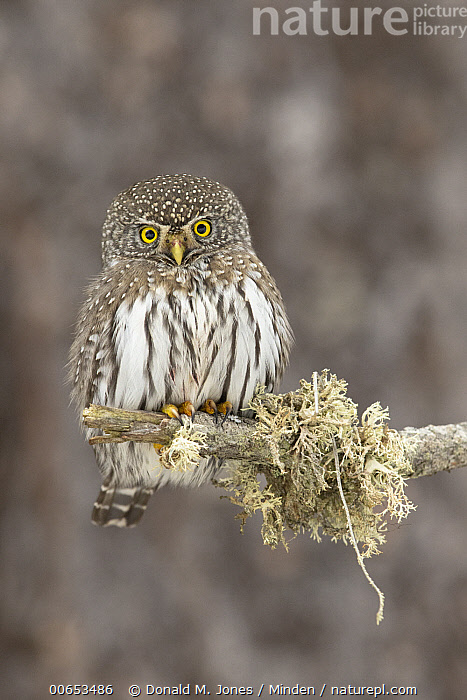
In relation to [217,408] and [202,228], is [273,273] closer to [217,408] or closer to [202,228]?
[202,228]

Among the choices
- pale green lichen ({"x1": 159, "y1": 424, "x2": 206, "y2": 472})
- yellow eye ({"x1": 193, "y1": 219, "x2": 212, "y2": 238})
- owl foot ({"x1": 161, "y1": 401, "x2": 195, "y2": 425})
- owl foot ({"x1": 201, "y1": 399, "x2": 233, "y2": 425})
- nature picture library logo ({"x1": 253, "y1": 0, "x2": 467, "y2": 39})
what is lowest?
pale green lichen ({"x1": 159, "y1": 424, "x2": 206, "y2": 472})

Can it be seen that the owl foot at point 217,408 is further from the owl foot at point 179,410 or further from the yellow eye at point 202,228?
the yellow eye at point 202,228

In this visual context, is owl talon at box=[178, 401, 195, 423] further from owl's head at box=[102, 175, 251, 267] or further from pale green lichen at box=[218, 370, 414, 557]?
owl's head at box=[102, 175, 251, 267]

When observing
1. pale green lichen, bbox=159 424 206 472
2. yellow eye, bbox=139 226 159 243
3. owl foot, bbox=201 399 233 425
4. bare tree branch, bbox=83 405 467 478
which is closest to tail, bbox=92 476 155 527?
owl foot, bbox=201 399 233 425

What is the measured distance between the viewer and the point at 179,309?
2.63m

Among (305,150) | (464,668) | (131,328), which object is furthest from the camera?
(305,150)

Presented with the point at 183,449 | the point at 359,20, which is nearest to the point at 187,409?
the point at 183,449

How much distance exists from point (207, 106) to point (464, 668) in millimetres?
3634

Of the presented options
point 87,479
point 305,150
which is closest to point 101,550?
point 87,479

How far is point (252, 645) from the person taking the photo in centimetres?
390

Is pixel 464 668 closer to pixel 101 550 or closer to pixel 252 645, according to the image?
pixel 252 645

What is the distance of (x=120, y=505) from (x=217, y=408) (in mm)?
1025

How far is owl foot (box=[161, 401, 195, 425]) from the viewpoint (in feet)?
7.88

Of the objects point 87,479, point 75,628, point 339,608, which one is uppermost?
point 87,479
